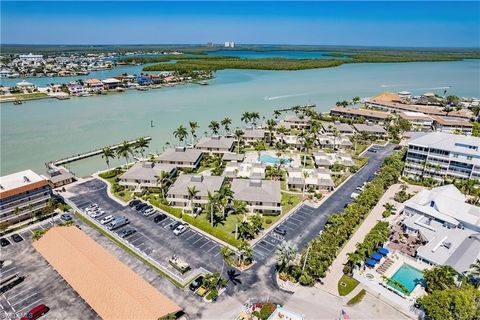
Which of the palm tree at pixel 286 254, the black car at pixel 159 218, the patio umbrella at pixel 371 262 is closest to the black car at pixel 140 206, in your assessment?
the black car at pixel 159 218

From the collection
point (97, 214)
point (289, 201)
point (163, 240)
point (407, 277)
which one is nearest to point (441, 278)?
point (407, 277)

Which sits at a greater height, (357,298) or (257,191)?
(257,191)

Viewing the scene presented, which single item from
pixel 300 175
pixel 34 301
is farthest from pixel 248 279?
pixel 300 175

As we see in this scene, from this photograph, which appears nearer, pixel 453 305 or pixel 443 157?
pixel 453 305

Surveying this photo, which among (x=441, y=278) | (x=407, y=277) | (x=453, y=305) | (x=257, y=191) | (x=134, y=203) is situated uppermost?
(x=257, y=191)

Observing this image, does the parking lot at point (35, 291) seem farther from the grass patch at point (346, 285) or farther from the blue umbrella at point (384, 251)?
the blue umbrella at point (384, 251)

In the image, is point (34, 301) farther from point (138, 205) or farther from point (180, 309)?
point (138, 205)

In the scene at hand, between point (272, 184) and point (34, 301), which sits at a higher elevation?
point (272, 184)

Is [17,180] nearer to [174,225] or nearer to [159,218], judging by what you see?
[159,218]
